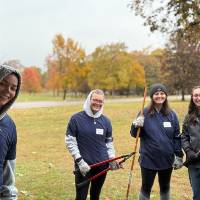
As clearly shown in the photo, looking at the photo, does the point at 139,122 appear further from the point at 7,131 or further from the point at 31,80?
the point at 31,80

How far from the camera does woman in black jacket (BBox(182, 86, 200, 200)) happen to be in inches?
222

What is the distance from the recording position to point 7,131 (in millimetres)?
2883

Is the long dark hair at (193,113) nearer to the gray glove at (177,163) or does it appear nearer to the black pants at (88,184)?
the gray glove at (177,163)

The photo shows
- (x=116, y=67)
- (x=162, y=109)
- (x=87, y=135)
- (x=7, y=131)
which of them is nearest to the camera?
(x=7, y=131)

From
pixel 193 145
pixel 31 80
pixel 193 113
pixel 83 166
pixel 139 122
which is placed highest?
pixel 31 80

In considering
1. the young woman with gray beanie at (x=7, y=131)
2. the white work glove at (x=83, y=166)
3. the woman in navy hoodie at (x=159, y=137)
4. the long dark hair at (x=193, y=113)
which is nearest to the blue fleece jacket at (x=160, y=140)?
the woman in navy hoodie at (x=159, y=137)

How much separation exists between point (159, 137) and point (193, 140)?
0.56 m

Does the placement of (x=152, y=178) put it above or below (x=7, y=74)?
below

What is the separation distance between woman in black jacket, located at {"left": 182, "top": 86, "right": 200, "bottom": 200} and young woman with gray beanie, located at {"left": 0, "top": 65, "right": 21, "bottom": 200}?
327 cm

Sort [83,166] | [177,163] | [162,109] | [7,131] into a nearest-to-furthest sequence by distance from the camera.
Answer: [7,131]
[83,166]
[177,163]
[162,109]

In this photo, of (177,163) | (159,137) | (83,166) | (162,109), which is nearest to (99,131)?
(83,166)

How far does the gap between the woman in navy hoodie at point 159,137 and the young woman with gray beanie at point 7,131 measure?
3297 millimetres

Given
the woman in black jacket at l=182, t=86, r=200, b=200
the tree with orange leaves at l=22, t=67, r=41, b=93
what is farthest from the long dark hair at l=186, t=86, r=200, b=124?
the tree with orange leaves at l=22, t=67, r=41, b=93

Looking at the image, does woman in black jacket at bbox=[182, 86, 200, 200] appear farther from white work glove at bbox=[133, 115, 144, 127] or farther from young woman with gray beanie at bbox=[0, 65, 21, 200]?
young woman with gray beanie at bbox=[0, 65, 21, 200]
